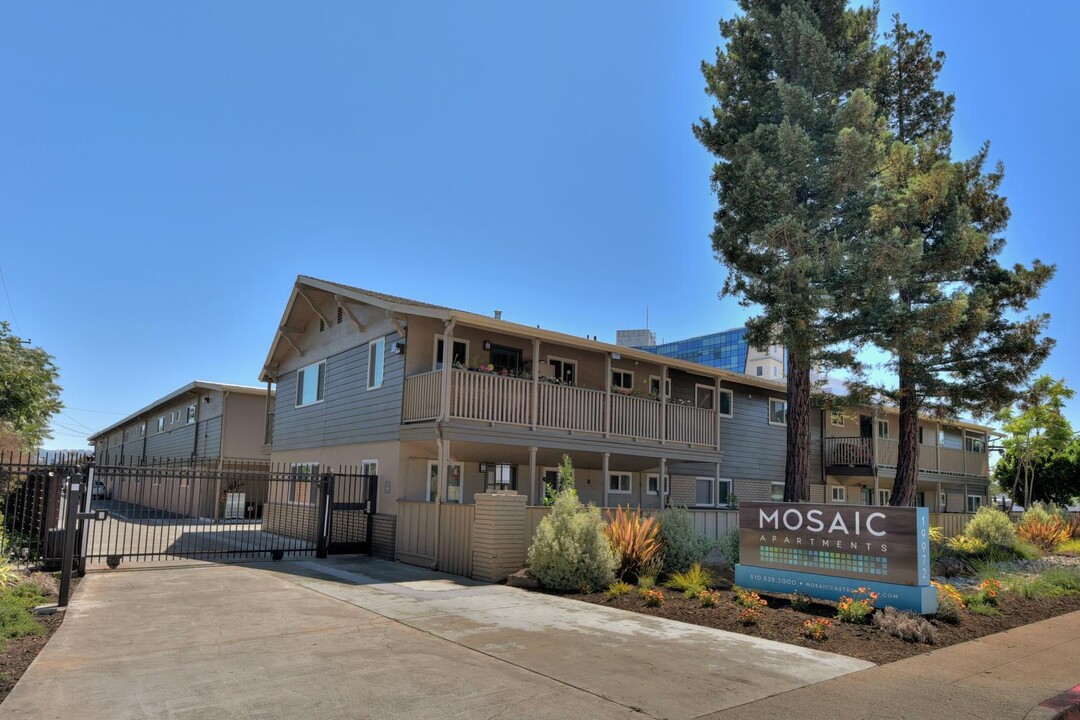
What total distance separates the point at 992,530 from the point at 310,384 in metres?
19.2

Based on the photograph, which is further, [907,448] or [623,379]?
[623,379]

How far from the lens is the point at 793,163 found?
15.9m

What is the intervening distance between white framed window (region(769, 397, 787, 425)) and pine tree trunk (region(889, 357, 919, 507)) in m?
5.54

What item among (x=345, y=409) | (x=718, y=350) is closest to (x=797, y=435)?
(x=345, y=409)

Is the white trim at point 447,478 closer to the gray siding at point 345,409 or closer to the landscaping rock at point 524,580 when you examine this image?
the gray siding at point 345,409

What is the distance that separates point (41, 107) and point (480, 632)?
17.3 meters

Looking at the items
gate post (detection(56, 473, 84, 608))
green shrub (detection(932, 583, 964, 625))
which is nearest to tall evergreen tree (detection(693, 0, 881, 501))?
green shrub (detection(932, 583, 964, 625))

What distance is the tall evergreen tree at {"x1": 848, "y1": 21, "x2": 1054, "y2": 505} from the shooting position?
16.2 meters

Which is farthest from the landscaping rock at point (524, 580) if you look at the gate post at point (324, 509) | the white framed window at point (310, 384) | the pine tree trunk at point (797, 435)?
the white framed window at point (310, 384)

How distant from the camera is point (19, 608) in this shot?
8438 millimetres

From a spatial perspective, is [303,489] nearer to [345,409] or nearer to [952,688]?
[345,409]

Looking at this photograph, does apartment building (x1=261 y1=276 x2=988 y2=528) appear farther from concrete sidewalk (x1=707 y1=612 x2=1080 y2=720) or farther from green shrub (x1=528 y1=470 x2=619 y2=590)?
concrete sidewalk (x1=707 y1=612 x2=1080 y2=720)

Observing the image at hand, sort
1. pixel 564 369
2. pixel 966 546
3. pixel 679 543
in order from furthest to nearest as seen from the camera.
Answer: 1. pixel 564 369
2. pixel 966 546
3. pixel 679 543

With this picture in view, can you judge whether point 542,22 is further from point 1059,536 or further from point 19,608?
point 1059,536
